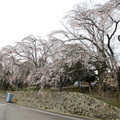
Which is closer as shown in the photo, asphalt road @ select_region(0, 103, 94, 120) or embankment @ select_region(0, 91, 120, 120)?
asphalt road @ select_region(0, 103, 94, 120)

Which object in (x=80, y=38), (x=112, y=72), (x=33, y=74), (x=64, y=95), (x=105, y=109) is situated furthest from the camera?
(x=33, y=74)

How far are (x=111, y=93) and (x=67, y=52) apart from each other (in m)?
6.62

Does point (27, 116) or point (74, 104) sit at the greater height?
point (74, 104)

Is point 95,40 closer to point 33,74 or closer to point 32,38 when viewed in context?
point 33,74

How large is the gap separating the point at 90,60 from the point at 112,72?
191 centimetres

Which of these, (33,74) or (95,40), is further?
(33,74)

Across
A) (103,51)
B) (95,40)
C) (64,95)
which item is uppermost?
(95,40)

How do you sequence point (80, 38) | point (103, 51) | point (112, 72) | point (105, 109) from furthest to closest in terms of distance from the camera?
point (80, 38), point (103, 51), point (112, 72), point (105, 109)

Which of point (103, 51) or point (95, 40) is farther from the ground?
point (95, 40)

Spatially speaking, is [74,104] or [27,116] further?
[74,104]

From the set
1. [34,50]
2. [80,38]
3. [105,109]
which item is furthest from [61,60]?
[34,50]

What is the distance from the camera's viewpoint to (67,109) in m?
11.3

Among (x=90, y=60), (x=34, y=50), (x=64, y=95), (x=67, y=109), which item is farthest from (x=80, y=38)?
(x=34, y=50)

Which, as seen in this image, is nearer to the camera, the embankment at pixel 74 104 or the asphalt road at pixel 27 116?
the asphalt road at pixel 27 116
